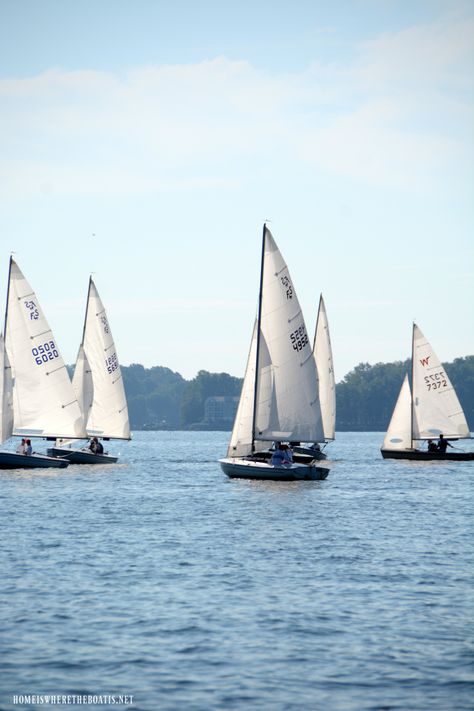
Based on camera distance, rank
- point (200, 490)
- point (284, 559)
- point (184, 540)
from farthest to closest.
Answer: point (200, 490) < point (184, 540) < point (284, 559)

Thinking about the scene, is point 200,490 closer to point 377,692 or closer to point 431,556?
point 431,556

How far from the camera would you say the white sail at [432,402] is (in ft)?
253

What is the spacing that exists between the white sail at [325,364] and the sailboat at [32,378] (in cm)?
2429

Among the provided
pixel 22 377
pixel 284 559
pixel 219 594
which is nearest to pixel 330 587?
pixel 219 594

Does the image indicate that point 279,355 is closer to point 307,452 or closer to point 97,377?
point 307,452

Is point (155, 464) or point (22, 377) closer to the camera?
point (22, 377)

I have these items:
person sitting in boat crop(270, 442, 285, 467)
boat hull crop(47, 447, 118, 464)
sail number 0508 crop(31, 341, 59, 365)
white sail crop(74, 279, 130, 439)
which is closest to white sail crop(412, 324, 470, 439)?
white sail crop(74, 279, 130, 439)

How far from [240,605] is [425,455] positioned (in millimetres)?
55703

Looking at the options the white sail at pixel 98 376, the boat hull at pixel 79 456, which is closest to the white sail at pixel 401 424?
the white sail at pixel 98 376

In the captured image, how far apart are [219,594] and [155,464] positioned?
62251 millimetres

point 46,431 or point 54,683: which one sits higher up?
point 46,431

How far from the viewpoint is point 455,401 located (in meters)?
77.9

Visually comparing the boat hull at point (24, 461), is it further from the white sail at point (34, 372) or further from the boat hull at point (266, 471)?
the boat hull at point (266, 471)

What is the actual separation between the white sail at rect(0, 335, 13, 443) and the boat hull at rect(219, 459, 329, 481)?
40.7ft
